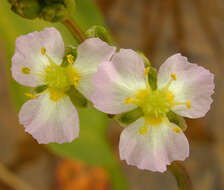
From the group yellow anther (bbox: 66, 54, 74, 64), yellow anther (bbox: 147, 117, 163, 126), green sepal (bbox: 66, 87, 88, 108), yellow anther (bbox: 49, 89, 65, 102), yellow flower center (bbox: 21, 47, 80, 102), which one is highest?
yellow anther (bbox: 66, 54, 74, 64)

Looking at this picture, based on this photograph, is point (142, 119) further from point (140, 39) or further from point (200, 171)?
point (140, 39)

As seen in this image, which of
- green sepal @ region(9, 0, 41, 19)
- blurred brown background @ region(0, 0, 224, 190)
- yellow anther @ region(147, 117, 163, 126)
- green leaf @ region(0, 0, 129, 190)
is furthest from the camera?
blurred brown background @ region(0, 0, 224, 190)

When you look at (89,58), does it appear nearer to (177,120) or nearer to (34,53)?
(34,53)

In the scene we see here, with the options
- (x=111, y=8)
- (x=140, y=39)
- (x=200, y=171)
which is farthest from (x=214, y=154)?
(x=111, y=8)

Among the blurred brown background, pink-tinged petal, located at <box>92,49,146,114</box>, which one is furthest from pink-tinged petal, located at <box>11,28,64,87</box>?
the blurred brown background

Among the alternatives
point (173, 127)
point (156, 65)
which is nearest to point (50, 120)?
point (173, 127)

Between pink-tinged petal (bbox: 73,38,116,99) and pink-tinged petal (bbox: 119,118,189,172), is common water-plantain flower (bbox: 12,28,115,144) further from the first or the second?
pink-tinged petal (bbox: 119,118,189,172)

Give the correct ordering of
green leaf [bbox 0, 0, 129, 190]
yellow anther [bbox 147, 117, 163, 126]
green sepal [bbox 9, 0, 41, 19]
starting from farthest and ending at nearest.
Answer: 1. green leaf [bbox 0, 0, 129, 190]
2. yellow anther [bbox 147, 117, 163, 126]
3. green sepal [bbox 9, 0, 41, 19]
